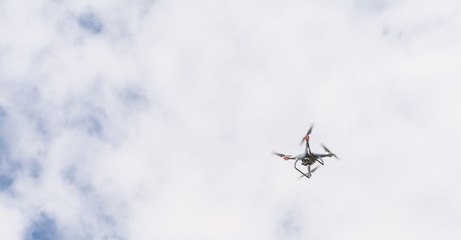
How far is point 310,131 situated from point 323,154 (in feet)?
40.9

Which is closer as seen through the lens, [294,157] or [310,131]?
[310,131]

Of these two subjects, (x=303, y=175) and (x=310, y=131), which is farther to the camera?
(x=303, y=175)

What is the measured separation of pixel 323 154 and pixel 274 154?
47.6 feet

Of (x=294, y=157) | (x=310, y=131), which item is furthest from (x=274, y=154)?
(x=310, y=131)

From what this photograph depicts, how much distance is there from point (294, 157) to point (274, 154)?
Result: 6274 mm

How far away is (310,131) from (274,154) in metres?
16.4

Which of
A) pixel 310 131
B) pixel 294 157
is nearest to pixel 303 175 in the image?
pixel 294 157

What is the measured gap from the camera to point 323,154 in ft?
488

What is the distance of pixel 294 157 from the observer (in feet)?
500

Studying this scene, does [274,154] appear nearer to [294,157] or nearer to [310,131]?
[294,157]

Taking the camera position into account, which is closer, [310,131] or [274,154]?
[310,131]

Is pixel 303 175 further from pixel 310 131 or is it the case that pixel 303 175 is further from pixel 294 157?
pixel 310 131

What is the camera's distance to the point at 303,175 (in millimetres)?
153500

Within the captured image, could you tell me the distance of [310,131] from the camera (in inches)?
5502
